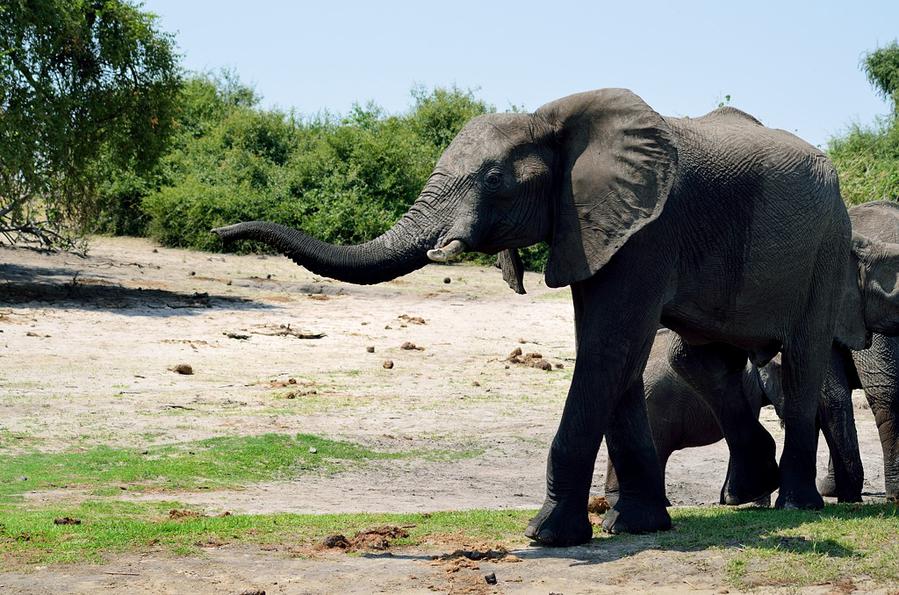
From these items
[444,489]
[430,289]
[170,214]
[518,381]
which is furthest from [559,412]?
[170,214]

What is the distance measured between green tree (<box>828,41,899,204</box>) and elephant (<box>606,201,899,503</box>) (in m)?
11.1

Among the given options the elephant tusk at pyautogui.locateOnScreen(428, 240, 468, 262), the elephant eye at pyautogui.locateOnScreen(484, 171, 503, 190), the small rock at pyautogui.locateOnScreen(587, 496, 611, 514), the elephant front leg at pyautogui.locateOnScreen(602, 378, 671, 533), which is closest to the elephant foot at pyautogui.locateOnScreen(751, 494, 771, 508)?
the small rock at pyautogui.locateOnScreen(587, 496, 611, 514)

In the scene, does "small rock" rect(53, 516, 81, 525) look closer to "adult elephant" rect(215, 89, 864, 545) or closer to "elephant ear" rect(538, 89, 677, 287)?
"adult elephant" rect(215, 89, 864, 545)

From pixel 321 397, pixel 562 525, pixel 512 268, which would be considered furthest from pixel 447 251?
pixel 321 397

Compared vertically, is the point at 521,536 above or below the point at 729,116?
below

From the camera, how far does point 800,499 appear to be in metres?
8.61

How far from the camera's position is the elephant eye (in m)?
7.26

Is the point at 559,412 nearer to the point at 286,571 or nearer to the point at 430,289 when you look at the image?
the point at 286,571

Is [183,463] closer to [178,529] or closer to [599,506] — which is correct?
[178,529]

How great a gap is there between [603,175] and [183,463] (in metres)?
A: 4.98

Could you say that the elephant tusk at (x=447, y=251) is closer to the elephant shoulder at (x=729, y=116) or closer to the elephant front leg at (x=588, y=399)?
the elephant front leg at (x=588, y=399)

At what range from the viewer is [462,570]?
22.4 feet

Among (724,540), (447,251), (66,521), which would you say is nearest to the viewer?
(447,251)

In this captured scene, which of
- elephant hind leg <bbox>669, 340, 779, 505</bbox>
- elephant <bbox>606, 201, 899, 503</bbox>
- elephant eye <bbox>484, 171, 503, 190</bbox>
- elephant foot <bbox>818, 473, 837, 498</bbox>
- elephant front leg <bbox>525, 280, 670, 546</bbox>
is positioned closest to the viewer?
elephant eye <bbox>484, 171, 503, 190</bbox>
